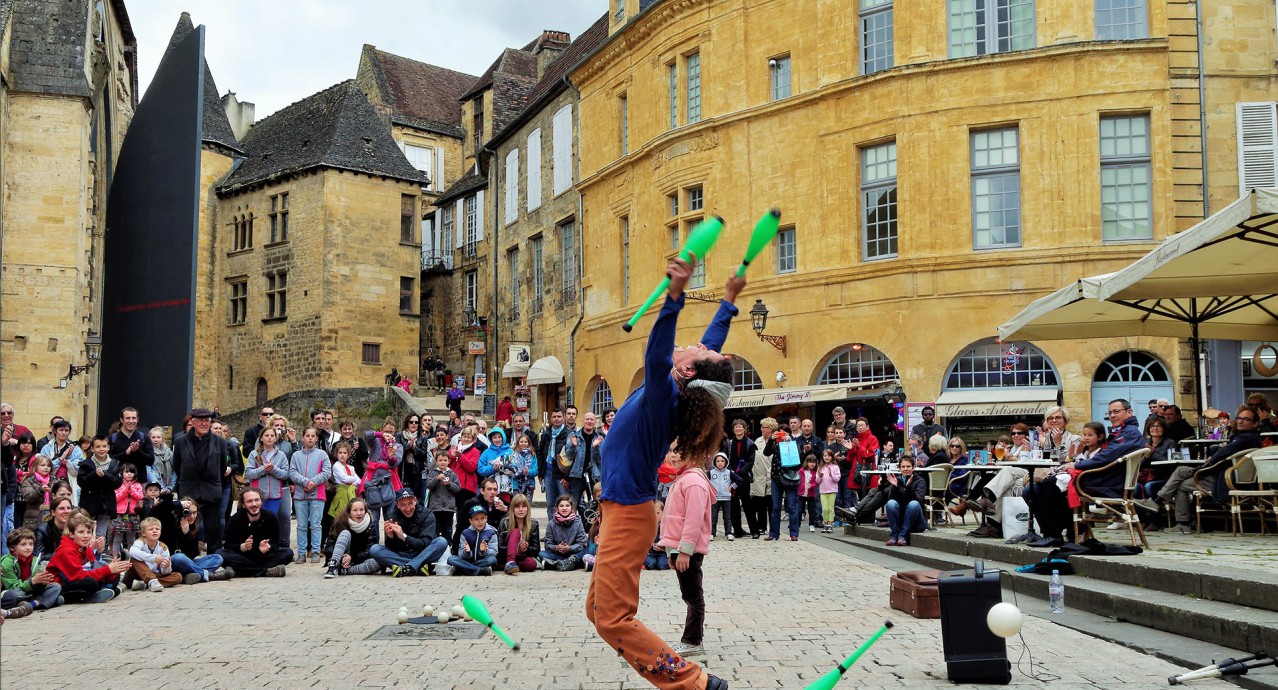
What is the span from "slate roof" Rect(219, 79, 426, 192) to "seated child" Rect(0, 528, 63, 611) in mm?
36485

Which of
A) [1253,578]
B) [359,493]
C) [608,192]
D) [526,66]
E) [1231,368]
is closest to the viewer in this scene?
[1253,578]

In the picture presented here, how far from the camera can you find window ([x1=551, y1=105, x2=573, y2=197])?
34500 mm

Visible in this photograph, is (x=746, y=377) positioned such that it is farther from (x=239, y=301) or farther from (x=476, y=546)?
(x=239, y=301)

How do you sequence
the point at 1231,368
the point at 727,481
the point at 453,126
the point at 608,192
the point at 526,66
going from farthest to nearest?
1. the point at 453,126
2. the point at 526,66
3. the point at 608,192
4. the point at 1231,368
5. the point at 727,481

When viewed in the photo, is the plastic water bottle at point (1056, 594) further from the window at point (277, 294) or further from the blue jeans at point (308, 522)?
the window at point (277, 294)

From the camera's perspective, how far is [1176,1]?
21.5 m

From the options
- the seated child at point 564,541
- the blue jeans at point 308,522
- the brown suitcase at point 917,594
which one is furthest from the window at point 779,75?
the brown suitcase at point 917,594

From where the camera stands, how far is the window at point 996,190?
22156mm

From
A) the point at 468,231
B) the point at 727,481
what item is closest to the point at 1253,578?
the point at 727,481

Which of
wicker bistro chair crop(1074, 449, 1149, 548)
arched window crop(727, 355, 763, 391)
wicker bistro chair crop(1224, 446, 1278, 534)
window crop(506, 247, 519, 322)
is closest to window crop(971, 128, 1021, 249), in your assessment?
arched window crop(727, 355, 763, 391)

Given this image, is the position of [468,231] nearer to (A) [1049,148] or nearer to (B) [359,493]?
(A) [1049,148]

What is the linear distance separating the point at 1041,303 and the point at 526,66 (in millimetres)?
42790

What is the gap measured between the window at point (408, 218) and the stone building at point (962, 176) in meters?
24.7

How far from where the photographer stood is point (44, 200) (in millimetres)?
24016
